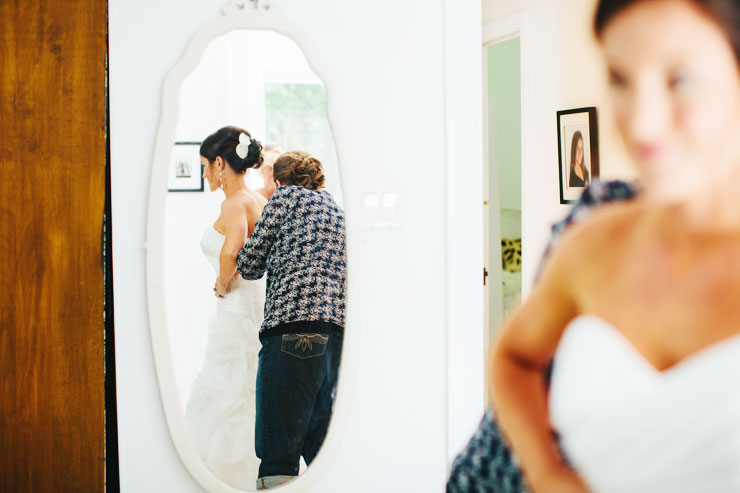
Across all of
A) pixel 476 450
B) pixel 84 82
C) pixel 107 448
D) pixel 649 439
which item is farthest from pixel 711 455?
pixel 84 82

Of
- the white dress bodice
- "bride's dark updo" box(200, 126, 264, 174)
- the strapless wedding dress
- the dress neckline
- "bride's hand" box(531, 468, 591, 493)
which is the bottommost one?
"bride's hand" box(531, 468, 591, 493)

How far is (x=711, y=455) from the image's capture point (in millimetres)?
831

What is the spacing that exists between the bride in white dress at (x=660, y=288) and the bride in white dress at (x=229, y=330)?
69cm

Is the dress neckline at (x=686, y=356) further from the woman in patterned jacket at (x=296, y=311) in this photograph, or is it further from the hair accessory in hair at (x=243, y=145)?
the hair accessory in hair at (x=243, y=145)

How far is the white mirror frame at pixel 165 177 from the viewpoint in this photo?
1.34m

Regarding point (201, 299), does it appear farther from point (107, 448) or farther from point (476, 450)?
point (476, 450)

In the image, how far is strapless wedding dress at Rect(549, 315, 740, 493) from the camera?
82 centimetres

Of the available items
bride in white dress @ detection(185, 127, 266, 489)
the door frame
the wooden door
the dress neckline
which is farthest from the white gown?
the dress neckline

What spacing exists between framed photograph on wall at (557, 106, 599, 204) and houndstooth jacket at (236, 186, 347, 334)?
53 centimetres

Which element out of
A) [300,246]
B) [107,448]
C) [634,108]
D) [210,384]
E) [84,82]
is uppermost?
[84,82]

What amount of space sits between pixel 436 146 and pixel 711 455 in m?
0.91

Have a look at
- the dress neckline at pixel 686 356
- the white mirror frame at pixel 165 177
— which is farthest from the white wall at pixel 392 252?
the dress neckline at pixel 686 356

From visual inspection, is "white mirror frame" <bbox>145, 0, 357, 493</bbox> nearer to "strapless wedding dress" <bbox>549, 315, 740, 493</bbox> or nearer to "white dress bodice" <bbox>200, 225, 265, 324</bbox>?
"white dress bodice" <bbox>200, 225, 265, 324</bbox>

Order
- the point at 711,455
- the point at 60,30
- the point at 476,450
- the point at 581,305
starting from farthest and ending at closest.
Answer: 1. the point at 60,30
2. the point at 476,450
3. the point at 581,305
4. the point at 711,455
